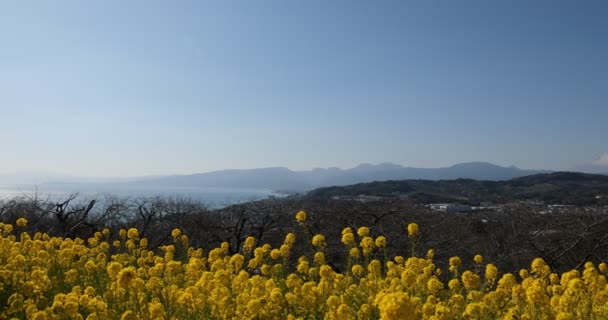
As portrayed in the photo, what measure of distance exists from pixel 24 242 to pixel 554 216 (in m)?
37.4

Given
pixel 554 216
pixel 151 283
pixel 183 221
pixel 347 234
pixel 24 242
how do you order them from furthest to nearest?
pixel 554 216
pixel 183 221
pixel 24 242
pixel 347 234
pixel 151 283

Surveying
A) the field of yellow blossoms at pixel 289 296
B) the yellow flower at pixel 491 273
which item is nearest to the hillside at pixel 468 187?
the yellow flower at pixel 491 273

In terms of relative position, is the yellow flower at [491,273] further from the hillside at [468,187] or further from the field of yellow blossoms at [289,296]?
the hillside at [468,187]

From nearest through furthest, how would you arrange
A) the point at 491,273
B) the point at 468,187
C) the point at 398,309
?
1. the point at 398,309
2. the point at 491,273
3. the point at 468,187

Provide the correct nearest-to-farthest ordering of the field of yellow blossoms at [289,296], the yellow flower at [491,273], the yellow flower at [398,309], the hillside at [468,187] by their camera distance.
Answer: the yellow flower at [398,309] → the field of yellow blossoms at [289,296] → the yellow flower at [491,273] → the hillside at [468,187]

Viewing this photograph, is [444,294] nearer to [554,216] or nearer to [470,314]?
[470,314]

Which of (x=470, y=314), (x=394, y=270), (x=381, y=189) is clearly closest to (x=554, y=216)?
(x=394, y=270)

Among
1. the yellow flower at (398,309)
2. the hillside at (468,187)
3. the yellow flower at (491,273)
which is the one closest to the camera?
the yellow flower at (398,309)

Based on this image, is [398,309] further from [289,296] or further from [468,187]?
[468,187]

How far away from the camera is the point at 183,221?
31.6m

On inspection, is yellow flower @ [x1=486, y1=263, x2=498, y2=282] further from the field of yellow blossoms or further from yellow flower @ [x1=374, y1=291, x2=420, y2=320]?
yellow flower @ [x1=374, y1=291, x2=420, y2=320]

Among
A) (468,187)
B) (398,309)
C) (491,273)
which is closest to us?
(398,309)

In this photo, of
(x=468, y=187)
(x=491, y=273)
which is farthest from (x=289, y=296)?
(x=468, y=187)

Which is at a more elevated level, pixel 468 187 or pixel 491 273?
pixel 491 273
